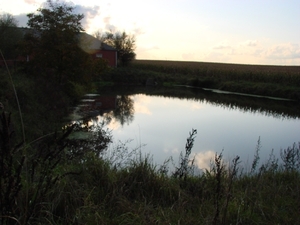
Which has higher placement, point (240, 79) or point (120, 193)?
point (120, 193)

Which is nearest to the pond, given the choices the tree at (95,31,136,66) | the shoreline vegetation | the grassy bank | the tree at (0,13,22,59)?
the shoreline vegetation

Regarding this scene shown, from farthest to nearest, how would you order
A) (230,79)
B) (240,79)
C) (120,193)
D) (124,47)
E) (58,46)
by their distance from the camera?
(124,47) → (230,79) → (240,79) → (58,46) → (120,193)

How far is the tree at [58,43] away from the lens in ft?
57.6

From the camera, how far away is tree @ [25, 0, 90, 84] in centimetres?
1755

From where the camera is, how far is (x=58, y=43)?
17.5 m

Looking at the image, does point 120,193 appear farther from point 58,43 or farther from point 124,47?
point 124,47

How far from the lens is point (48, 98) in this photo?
14141 millimetres

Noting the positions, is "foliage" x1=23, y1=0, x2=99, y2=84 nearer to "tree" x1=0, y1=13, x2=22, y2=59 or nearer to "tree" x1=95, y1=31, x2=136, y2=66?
"tree" x1=0, y1=13, x2=22, y2=59

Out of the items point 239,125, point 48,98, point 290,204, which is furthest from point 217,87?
point 290,204

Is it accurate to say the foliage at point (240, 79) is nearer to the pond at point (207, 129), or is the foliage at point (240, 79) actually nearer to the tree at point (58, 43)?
the pond at point (207, 129)

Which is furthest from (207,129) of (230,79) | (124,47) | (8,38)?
(124,47)

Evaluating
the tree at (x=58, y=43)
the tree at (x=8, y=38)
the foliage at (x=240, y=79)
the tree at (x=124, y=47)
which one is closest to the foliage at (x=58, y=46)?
the tree at (x=58, y=43)

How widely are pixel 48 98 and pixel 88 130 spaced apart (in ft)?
12.0

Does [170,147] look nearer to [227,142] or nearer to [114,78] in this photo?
[227,142]
